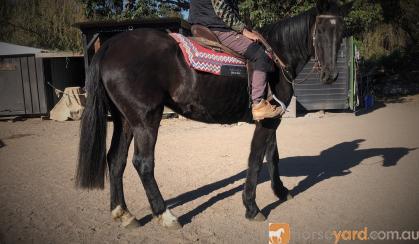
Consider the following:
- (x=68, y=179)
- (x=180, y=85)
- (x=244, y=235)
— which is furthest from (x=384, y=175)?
(x=68, y=179)

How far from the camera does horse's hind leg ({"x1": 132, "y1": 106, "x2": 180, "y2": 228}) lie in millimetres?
3559

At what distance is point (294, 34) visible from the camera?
409cm

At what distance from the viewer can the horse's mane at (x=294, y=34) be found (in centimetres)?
404

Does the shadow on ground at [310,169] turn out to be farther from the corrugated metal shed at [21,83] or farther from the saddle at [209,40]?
the corrugated metal shed at [21,83]

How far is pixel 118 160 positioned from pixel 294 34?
2.53m

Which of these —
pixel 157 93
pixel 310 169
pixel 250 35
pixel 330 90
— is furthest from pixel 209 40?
pixel 330 90

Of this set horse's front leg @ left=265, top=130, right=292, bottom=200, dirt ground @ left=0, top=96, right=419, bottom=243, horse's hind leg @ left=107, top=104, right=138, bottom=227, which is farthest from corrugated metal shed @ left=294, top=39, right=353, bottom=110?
horse's hind leg @ left=107, top=104, right=138, bottom=227

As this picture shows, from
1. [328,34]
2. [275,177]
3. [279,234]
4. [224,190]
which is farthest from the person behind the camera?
[224,190]

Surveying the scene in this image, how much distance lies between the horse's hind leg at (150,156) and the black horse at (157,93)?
10 mm

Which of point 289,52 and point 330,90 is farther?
point 330,90

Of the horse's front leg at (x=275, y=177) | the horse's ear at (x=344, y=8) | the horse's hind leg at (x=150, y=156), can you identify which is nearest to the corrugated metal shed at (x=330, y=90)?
the horse's front leg at (x=275, y=177)

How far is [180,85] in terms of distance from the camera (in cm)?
366

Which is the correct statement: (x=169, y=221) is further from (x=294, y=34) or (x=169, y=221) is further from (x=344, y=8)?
(x=344, y=8)

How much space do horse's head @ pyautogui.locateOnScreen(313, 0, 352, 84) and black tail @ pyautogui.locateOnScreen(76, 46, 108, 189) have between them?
7.73 feet
